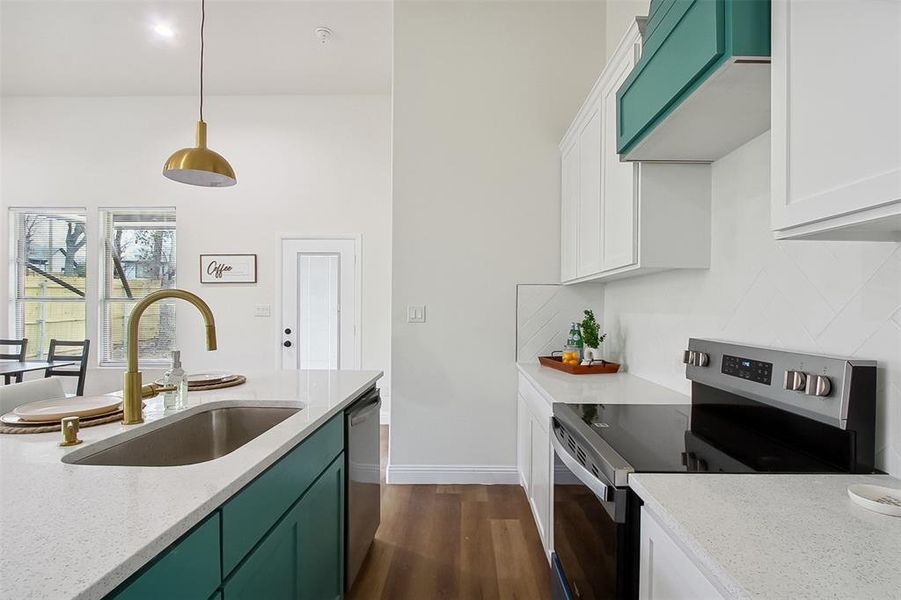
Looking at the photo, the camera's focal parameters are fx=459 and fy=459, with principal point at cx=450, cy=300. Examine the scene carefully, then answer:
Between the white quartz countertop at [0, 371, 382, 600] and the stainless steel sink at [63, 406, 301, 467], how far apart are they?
4cm

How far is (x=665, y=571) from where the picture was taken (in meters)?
0.88

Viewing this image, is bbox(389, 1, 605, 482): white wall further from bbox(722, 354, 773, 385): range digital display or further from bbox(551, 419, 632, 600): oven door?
bbox(722, 354, 773, 385): range digital display

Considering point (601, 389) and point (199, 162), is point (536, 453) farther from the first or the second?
point (199, 162)

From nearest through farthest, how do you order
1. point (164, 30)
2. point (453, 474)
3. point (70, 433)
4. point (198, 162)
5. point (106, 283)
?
1. point (70, 433)
2. point (198, 162)
3. point (453, 474)
4. point (164, 30)
5. point (106, 283)

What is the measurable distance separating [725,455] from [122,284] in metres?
5.59

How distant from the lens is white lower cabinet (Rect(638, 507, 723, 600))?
2.48ft

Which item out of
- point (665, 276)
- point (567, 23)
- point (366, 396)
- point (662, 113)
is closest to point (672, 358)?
point (665, 276)

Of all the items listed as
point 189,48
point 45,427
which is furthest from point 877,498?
point 189,48

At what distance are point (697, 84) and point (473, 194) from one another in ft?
6.66

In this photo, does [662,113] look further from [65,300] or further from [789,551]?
[65,300]

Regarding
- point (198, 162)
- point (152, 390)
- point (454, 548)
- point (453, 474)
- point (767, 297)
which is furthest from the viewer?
point (453, 474)

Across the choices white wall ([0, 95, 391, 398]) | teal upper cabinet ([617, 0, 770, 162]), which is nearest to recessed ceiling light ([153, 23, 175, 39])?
white wall ([0, 95, 391, 398])

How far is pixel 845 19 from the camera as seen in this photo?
795 millimetres

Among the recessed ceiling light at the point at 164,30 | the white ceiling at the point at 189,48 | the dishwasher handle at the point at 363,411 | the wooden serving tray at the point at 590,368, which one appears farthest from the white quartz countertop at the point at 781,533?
the recessed ceiling light at the point at 164,30
